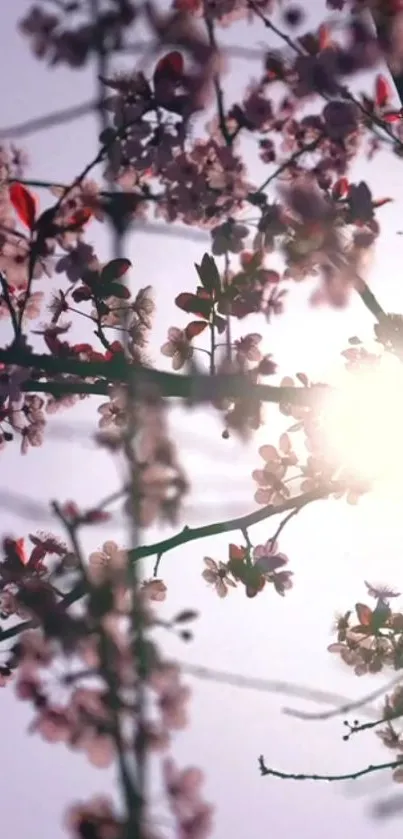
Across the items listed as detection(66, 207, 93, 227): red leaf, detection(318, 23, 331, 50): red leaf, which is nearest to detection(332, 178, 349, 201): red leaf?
detection(318, 23, 331, 50): red leaf

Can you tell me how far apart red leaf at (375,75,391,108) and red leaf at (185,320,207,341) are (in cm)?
132

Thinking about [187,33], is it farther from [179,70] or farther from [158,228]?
[158,228]

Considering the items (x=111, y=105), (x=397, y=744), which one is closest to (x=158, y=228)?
(x=111, y=105)

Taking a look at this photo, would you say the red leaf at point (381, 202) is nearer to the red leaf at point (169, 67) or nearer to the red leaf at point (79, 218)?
the red leaf at point (169, 67)

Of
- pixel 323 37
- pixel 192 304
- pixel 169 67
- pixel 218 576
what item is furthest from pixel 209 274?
pixel 218 576

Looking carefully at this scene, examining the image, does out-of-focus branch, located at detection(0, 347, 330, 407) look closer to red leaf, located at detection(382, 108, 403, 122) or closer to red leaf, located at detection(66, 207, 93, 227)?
red leaf, located at detection(66, 207, 93, 227)

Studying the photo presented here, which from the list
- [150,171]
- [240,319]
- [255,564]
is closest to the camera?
[150,171]

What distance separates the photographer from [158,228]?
8.09 feet

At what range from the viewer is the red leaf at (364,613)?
5156mm

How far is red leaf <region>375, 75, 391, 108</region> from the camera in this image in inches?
172

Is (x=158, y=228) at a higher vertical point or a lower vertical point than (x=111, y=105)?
lower

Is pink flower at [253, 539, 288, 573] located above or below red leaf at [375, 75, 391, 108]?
below

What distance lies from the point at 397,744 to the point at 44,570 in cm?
231

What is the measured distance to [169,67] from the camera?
3.88m
